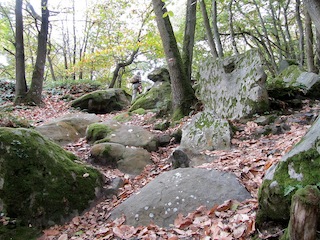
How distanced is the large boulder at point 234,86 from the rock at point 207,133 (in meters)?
1.13

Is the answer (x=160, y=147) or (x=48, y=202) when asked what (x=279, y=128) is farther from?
(x=48, y=202)

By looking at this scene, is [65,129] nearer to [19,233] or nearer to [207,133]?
[207,133]

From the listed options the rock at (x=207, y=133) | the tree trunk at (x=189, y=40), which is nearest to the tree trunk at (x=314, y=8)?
the rock at (x=207, y=133)

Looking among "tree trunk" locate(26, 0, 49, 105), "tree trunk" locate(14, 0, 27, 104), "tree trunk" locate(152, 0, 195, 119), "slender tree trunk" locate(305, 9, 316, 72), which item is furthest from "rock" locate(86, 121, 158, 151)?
"slender tree trunk" locate(305, 9, 316, 72)

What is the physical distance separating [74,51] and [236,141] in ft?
74.0

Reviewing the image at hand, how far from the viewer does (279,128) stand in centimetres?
589

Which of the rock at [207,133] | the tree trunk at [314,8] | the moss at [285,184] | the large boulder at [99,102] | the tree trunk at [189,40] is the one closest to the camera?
the moss at [285,184]

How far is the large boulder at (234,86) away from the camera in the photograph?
680 cm

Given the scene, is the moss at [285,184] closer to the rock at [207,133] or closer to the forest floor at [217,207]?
the forest floor at [217,207]

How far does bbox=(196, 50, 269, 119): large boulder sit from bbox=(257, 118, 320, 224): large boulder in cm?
448

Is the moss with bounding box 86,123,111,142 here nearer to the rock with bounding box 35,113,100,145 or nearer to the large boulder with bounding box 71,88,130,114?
the rock with bounding box 35,113,100,145

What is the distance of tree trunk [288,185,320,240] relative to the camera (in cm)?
169

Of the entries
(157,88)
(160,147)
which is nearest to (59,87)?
(157,88)

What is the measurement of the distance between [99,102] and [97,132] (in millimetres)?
5800
